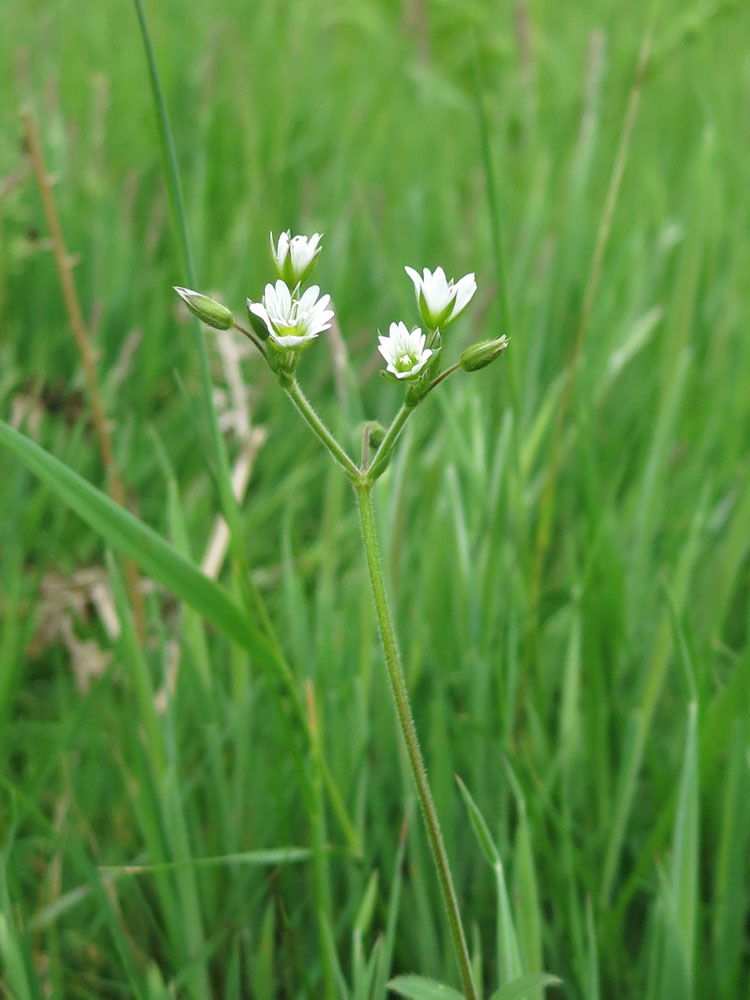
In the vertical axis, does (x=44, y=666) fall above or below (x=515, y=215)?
below

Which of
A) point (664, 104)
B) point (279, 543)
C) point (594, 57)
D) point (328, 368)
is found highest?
point (664, 104)

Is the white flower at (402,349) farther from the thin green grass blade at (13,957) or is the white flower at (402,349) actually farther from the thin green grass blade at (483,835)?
the thin green grass blade at (13,957)

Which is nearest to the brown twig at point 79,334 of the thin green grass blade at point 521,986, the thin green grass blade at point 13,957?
the thin green grass blade at point 13,957

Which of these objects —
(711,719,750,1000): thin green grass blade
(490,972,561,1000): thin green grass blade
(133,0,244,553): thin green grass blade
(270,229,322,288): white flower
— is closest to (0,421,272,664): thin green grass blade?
(133,0,244,553): thin green grass blade

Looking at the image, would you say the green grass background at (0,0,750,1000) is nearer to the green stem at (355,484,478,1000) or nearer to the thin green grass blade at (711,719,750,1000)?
the thin green grass blade at (711,719,750,1000)

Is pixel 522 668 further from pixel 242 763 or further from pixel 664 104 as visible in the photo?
pixel 664 104

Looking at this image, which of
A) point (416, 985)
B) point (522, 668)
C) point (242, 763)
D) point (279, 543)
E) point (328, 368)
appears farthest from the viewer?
point (328, 368)

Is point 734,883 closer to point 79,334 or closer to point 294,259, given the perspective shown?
point 294,259

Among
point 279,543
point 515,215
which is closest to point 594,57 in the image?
point 515,215
